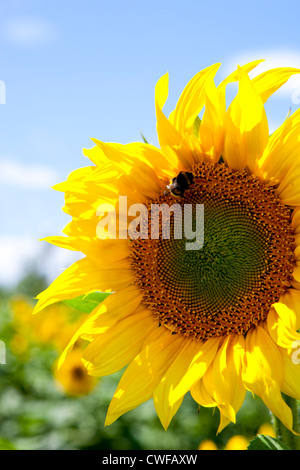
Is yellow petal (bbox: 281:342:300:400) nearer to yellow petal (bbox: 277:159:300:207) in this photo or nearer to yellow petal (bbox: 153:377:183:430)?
yellow petal (bbox: 153:377:183:430)

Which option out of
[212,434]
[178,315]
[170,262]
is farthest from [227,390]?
[212,434]

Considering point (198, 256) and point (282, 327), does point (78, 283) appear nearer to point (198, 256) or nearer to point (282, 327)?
point (198, 256)

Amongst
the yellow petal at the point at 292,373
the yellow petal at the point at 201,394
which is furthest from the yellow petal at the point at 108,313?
the yellow petal at the point at 292,373

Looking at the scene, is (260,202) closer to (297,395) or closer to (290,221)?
(290,221)

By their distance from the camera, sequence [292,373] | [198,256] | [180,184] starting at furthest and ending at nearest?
[198,256] < [180,184] < [292,373]

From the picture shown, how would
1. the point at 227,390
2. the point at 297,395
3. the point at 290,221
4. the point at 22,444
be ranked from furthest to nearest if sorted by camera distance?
the point at 22,444
the point at 290,221
the point at 227,390
the point at 297,395

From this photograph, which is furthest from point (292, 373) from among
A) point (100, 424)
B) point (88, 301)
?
point (100, 424)

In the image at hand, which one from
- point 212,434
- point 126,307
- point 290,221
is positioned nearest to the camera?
point 290,221

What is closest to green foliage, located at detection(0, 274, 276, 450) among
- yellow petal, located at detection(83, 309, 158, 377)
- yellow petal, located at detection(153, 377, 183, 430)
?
yellow petal, located at detection(83, 309, 158, 377)
